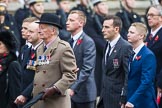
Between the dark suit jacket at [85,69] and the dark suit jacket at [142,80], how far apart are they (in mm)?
878

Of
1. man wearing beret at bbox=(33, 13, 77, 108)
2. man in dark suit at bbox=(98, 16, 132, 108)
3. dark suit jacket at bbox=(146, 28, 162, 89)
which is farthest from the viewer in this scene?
dark suit jacket at bbox=(146, 28, 162, 89)

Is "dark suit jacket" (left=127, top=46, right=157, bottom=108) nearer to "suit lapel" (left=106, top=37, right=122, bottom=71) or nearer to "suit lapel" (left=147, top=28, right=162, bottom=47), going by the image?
"suit lapel" (left=106, top=37, right=122, bottom=71)

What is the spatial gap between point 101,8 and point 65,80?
628 cm

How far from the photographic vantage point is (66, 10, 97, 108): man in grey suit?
404 inches

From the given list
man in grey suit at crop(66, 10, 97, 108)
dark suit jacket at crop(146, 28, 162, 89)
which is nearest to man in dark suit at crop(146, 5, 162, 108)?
dark suit jacket at crop(146, 28, 162, 89)

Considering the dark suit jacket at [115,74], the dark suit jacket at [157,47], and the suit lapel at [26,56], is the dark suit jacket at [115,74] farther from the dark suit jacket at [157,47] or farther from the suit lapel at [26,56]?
the dark suit jacket at [157,47]

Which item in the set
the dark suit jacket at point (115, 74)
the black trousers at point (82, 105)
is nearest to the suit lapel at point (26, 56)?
the black trousers at point (82, 105)

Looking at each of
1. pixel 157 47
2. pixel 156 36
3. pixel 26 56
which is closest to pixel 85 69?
pixel 26 56

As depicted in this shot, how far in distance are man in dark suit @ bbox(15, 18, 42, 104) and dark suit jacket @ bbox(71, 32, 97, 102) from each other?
2.28ft

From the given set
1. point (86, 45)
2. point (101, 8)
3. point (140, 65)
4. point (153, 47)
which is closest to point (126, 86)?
point (140, 65)

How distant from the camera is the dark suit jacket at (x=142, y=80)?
9312 mm

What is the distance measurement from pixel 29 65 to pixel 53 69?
988mm

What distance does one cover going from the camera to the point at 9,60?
9766mm

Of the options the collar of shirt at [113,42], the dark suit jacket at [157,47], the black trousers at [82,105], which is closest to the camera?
the collar of shirt at [113,42]
